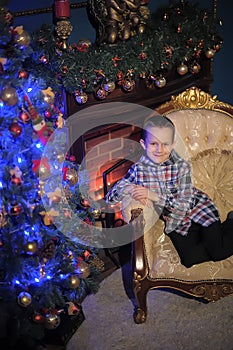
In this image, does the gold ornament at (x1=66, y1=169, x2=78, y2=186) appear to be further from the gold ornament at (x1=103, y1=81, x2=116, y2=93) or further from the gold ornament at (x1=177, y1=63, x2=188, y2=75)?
the gold ornament at (x1=177, y1=63, x2=188, y2=75)

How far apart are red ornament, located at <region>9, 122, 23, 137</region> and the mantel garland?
48 centimetres

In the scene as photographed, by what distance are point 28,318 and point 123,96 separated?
1525 millimetres

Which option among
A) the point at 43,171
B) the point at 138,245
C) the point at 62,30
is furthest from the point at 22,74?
the point at 138,245

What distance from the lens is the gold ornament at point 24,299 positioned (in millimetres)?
2484

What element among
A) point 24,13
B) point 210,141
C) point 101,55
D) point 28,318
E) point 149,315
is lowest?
point 149,315

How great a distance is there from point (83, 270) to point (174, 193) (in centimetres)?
72

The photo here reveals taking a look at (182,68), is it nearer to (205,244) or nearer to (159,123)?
(159,123)

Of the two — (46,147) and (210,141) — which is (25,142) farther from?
(210,141)

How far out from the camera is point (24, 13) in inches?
115

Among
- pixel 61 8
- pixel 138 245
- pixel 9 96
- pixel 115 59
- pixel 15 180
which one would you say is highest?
pixel 61 8

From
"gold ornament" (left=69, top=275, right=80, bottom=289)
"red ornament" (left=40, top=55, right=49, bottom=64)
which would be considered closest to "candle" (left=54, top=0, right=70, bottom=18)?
"red ornament" (left=40, top=55, right=49, bottom=64)

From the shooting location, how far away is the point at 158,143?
2.89 metres

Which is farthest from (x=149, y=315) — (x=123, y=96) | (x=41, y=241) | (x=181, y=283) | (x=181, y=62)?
(x=181, y=62)

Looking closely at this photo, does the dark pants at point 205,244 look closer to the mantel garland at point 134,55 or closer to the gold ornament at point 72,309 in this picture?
the gold ornament at point 72,309
